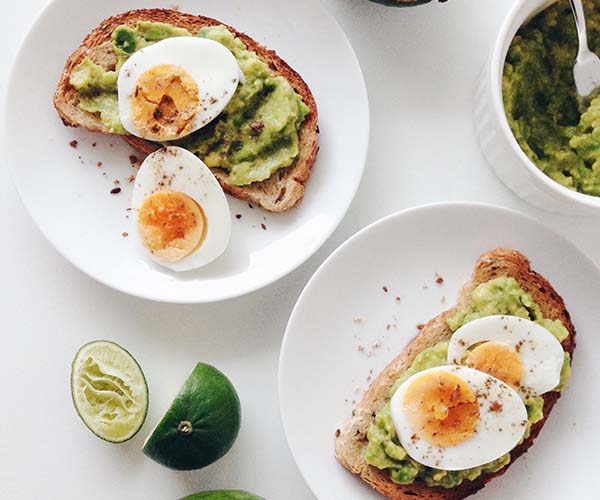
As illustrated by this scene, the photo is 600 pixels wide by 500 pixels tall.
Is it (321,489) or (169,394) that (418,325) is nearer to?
(321,489)

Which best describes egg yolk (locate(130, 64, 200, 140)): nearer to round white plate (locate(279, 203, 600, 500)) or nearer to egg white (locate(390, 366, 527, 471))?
round white plate (locate(279, 203, 600, 500))

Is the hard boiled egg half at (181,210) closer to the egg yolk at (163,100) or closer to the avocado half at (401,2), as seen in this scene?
the egg yolk at (163,100)

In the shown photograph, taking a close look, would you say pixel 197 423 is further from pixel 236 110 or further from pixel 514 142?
pixel 514 142

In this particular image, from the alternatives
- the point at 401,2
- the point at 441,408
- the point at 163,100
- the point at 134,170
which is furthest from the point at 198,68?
the point at 441,408

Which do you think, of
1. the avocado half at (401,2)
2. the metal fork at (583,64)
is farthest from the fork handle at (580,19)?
the avocado half at (401,2)

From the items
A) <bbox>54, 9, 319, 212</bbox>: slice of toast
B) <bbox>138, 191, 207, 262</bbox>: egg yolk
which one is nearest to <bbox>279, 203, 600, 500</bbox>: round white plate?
<bbox>54, 9, 319, 212</bbox>: slice of toast
